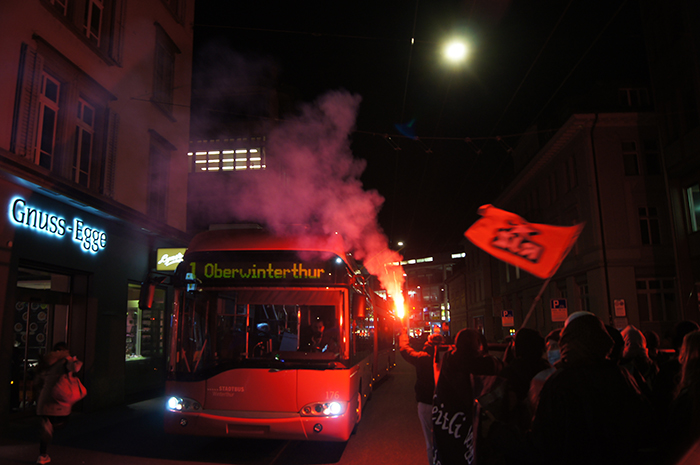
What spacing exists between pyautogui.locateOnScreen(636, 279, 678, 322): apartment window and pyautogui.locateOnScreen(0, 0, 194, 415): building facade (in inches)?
811

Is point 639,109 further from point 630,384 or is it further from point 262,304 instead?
point 630,384

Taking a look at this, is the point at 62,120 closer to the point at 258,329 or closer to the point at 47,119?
the point at 47,119

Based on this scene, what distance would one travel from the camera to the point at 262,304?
22.4 feet

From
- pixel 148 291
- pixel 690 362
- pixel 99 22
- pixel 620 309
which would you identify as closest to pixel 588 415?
pixel 690 362

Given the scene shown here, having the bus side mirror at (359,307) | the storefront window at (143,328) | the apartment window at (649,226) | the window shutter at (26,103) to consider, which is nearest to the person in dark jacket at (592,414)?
the bus side mirror at (359,307)

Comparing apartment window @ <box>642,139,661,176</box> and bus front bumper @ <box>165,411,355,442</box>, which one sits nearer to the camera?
bus front bumper @ <box>165,411,355,442</box>

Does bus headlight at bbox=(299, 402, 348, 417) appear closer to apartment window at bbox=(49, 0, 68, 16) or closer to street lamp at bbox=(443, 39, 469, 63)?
street lamp at bbox=(443, 39, 469, 63)

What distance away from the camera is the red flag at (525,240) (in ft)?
14.0

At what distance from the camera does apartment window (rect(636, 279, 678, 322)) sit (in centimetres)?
2253

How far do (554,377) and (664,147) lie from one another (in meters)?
20.9

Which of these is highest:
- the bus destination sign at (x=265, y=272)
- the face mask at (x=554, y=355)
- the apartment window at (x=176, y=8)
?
the apartment window at (x=176, y=8)

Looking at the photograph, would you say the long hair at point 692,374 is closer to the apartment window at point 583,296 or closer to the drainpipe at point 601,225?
the drainpipe at point 601,225

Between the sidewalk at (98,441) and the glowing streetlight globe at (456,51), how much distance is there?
334 inches

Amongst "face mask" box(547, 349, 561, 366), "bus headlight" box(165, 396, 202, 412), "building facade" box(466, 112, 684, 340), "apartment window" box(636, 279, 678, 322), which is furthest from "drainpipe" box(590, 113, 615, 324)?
"bus headlight" box(165, 396, 202, 412)
